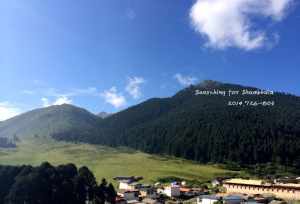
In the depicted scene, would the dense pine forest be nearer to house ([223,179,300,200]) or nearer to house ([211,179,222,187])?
Result: house ([223,179,300,200])

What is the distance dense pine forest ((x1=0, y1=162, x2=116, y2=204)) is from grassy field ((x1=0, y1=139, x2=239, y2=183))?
4235cm

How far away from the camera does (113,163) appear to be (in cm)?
14650

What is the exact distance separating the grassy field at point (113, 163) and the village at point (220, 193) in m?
18.2

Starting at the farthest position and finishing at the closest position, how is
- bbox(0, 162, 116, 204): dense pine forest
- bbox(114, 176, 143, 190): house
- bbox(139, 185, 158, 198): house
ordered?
bbox(114, 176, 143, 190): house
bbox(139, 185, 158, 198): house
bbox(0, 162, 116, 204): dense pine forest

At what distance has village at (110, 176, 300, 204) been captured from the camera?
7744cm

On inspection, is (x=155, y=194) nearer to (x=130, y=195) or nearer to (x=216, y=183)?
(x=130, y=195)

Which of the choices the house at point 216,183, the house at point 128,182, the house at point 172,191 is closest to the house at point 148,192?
the house at point 172,191

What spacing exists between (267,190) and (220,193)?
9967 mm

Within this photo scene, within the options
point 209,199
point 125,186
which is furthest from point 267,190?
point 125,186

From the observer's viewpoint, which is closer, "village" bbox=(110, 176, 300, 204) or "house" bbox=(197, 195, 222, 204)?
"house" bbox=(197, 195, 222, 204)

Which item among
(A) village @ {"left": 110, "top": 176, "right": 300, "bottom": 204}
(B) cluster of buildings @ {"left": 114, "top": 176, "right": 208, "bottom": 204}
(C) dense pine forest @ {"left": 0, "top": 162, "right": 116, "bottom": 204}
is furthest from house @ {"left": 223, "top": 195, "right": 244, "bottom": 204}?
(C) dense pine forest @ {"left": 0, "top": 162, "right": 116, "bottom": 204}

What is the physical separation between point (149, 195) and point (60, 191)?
27.0 m

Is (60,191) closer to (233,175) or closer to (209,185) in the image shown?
(209,185)

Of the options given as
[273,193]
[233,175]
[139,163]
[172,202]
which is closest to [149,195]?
[172,202]
